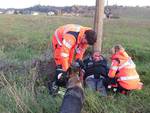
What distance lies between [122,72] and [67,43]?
1280 millimetres

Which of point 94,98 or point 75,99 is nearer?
→ point 75,99

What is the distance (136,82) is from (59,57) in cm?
163

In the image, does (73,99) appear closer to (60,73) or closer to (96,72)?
(60,73)

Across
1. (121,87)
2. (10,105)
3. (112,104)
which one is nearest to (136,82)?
(121,87)

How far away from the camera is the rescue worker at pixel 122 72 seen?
812cm

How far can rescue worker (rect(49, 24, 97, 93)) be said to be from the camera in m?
7.88

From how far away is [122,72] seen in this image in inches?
323

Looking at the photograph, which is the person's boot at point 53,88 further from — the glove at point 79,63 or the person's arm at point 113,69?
the person's arm at point 113,69

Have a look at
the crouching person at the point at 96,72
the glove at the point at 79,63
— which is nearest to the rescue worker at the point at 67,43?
the glove at the point at 79,63

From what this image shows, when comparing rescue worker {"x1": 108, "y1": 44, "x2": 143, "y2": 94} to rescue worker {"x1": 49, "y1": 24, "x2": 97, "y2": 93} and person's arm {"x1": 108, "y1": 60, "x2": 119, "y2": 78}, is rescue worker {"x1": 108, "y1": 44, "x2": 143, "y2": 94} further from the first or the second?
rescue worker {"x1": 49, "y1": 24, "x2": 97, "y2": 93}

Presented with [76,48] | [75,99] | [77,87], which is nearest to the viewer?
[75,99]

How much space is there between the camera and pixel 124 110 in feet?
23.3

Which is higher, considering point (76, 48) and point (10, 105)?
point (76, 48)

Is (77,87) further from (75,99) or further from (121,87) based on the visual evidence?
(121,87)
